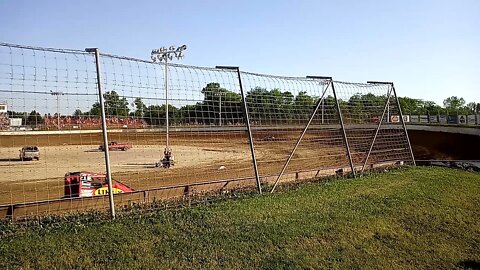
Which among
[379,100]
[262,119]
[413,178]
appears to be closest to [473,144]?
[379,100]

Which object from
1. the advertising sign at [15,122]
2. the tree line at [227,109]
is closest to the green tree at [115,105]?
the tree line at [227,109]

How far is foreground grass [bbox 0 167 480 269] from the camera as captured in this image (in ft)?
14.9

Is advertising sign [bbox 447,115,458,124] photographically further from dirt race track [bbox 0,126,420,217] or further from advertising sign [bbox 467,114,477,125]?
dirt race track [bbox 0,126,420,217]

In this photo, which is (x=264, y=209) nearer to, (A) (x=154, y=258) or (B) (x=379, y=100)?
(A) (x=154, y=258)

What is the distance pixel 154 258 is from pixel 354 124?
9.24m

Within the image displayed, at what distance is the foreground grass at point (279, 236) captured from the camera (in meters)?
4.54

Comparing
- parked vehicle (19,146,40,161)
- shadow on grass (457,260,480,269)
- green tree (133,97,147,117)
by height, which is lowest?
shadow on grass (457,260,480,269)

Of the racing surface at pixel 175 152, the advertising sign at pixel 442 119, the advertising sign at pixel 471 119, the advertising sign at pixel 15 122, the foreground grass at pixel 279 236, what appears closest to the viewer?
the foreground grass at pixel 279 236

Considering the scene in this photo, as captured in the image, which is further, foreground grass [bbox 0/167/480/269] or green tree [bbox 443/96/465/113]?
green tree [bbox 443/96/465/113]

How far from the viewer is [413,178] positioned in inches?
417

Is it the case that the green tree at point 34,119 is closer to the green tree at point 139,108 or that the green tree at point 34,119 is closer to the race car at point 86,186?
the green tree at point 139,108

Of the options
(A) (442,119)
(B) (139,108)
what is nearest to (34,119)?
(B) (139,108)

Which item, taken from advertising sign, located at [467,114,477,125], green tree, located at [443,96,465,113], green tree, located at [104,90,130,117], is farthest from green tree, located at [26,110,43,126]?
green tree, located at [443,96,465,113]

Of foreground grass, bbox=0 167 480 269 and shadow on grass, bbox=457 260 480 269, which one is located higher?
foreground grass, bbox=0 167 480 269
